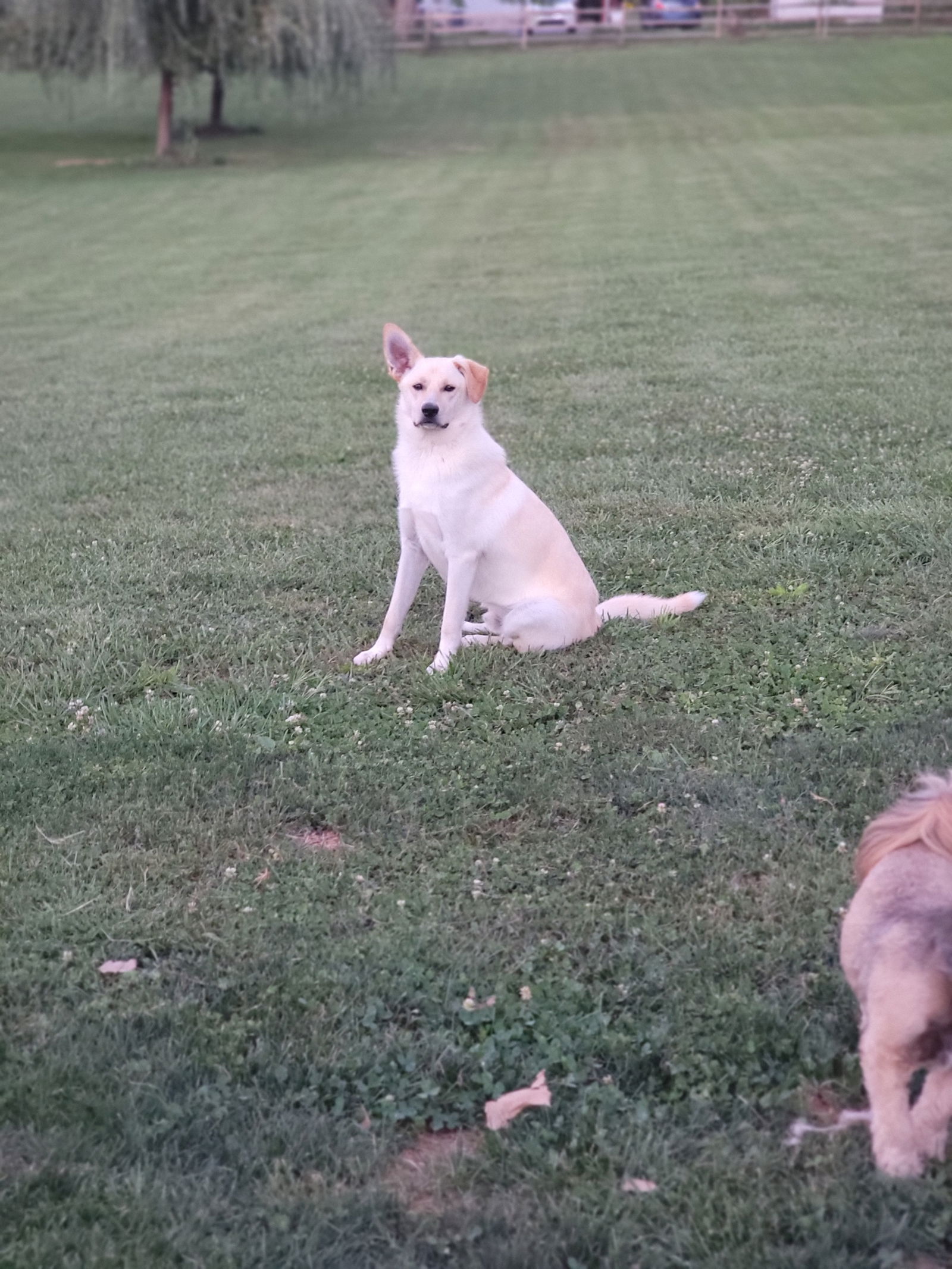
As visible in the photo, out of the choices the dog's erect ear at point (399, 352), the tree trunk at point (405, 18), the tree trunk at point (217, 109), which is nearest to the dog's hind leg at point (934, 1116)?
the dog's erect ear at point (399, 352)

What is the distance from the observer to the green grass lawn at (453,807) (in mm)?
2740

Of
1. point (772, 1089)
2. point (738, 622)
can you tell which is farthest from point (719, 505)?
point (772, 1089)

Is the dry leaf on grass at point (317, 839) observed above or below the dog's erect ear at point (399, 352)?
below

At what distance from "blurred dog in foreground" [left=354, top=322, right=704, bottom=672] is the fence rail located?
5068 cm

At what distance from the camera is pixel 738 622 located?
5.57 m

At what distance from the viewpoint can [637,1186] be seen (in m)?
2.73

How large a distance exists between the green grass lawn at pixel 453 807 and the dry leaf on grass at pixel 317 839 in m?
0.05

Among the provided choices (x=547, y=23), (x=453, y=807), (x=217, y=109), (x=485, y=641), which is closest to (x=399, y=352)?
(x=485, y=641)

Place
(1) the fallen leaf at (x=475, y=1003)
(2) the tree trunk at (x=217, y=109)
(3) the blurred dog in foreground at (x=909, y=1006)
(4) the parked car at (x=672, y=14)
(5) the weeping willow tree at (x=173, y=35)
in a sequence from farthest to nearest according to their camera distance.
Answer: (4) the parked car at (x=672, y=14)
(2) the tree trunk at (x=217, y=109)
(5) the weeping willow tree at (x=173, y=35)
(1) the fallen leaf at (x=475, y=1003)
(3) the blurred dog in foreground at (x=909, y=1006)

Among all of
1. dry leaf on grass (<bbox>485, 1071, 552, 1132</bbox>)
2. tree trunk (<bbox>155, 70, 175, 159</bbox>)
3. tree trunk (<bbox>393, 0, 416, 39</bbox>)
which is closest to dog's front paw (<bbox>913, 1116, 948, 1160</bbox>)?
dry leaf on grass (<bbox>485, 1071, 552, 1132</bbox>)

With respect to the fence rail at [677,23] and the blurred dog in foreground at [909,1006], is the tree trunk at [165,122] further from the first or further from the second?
the blurred dog in foreground at [909,1006]

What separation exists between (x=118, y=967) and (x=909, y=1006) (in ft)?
6.65

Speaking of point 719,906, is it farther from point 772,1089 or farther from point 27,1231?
point 27,1231

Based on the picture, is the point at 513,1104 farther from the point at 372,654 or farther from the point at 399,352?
the point at 399,352
